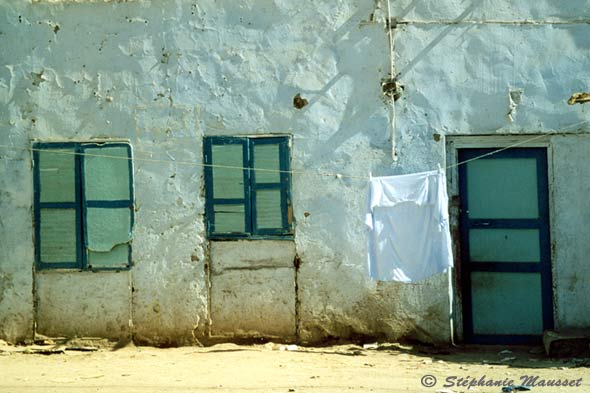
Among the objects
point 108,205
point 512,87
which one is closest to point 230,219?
point 108,205

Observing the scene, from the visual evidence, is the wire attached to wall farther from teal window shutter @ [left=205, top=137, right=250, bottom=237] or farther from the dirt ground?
the dirt ground

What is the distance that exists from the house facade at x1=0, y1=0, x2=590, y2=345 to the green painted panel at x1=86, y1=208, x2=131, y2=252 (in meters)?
0.02

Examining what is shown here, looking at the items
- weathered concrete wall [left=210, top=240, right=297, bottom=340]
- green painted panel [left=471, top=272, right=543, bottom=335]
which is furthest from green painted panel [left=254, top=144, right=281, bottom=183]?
green painted panel [left=471, top=272, right=543, bottom=335]

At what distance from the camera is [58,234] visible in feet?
28.3

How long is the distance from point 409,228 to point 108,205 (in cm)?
297

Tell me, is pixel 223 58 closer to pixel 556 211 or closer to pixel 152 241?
pixel 152 241

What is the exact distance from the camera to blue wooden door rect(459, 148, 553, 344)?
838cm

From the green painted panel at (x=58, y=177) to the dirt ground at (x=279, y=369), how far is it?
148cm

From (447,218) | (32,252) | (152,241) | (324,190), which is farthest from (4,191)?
(447,218)

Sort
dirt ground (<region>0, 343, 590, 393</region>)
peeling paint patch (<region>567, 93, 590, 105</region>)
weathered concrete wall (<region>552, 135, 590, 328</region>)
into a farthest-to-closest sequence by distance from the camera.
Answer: weathered concrete wall (<region>552, 135, 590, 328</region>) → peeling paint patch (<region>567, 93, 590, 105</region>) → dirt ground (<region>0, 343, 590, 393</region>)

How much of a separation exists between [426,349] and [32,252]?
3984 mm

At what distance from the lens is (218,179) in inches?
335

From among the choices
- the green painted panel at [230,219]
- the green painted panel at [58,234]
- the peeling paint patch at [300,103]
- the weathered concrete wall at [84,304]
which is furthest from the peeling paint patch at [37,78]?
the peeling paint patch at [300,103]

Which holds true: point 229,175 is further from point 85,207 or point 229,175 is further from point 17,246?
point 17,246
